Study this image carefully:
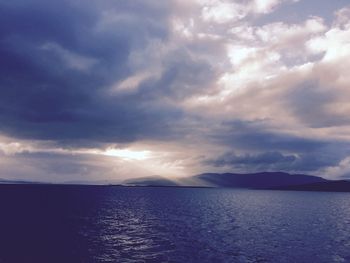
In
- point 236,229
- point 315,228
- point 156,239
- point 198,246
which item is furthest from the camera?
point 315,228

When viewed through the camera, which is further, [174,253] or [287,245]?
[287,245]

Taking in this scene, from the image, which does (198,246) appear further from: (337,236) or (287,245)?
(337,236)

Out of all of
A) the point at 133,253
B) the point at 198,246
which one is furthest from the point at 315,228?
the point at 133,253

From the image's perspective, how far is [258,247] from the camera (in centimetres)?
6053

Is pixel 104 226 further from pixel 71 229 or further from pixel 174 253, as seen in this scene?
pixel 174 253

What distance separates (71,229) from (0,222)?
23.4 m

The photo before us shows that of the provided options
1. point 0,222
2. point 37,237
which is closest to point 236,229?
point 37,237

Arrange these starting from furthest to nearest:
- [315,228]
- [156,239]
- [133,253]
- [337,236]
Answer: [315,228], [337,236], [156,239], [133,253]

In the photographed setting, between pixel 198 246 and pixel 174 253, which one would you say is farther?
pixel 198 246

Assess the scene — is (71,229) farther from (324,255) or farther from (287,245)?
(324,255)

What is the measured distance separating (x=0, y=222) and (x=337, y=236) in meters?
84.5

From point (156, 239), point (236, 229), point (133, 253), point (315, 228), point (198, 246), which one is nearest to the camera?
point (133, 253)

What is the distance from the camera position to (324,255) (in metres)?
55.5

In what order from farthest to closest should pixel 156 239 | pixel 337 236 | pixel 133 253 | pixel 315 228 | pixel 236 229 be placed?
pixel 315 228
pixel 236 229
pixel 337 236
pixel 156 239
pixel 133 253
